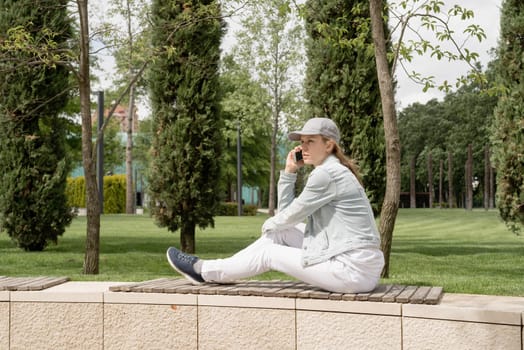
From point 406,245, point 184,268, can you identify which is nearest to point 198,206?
point 406,245

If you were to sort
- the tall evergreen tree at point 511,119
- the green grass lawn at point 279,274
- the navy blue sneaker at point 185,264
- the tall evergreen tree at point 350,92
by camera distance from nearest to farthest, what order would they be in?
1. the navy blue sneaker at point 185,264
2. the green grass lawn at point 279,274
3. the tall evergreen tree at point 511,119
4. the tall evergreen tree at point 350,92

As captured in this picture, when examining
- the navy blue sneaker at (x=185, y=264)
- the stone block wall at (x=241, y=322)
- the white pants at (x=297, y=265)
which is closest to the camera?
the stone block wall at (x=241, y=322)

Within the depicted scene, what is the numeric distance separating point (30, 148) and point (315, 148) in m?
11.7

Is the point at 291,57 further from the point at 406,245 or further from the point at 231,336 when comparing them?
the point at 231,336

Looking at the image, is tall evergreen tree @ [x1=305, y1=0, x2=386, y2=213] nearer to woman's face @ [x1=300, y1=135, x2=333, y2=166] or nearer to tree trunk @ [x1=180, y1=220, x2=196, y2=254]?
tree trunk @ [x1=180, y1=220, x2=196, y2=254]

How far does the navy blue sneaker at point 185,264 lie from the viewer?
19.8ft

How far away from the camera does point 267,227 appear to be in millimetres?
5797

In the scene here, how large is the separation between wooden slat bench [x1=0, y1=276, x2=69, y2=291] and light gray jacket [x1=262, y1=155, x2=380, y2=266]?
2247 millimetres

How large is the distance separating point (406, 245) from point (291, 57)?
2184cm

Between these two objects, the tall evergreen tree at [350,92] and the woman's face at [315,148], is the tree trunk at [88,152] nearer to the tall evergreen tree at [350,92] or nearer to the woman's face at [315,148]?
the tall evergreen tree at [350,92]

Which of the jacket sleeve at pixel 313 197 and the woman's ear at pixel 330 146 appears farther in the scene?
the woman's ear at pixel 330 146

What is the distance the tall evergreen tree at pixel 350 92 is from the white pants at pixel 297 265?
9.28 m

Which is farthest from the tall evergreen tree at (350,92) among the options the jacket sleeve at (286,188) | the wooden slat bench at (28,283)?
the wooden slat bench at (28,283)

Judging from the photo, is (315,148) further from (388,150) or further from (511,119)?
(511,119)
